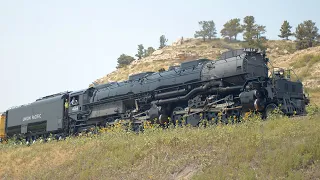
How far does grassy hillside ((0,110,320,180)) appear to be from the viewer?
882 cm

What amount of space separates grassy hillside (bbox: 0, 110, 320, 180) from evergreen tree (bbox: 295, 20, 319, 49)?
51536 mm

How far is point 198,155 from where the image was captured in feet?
35.9

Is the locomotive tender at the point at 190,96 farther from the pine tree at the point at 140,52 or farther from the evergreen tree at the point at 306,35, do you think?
the pine tree at the point at 140,52

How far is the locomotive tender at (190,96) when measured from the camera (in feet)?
53.3

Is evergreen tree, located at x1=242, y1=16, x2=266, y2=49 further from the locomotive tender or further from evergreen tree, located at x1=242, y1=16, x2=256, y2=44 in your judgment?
the locomotive tender

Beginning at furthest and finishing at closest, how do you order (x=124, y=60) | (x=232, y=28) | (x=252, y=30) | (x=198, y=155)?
(x=124, y=60)
(x=232, y=28)
(x=252, y=30)
(x=198, y=155)

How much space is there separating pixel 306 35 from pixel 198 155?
187 ft

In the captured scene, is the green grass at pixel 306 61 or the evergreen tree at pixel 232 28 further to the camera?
the evergreen tree at pixel 232 28

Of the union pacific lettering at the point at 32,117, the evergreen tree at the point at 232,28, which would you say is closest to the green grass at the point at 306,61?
the union pacific lettering at the point at 32,117

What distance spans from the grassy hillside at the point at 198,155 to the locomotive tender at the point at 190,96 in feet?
10.3

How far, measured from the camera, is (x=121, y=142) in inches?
586

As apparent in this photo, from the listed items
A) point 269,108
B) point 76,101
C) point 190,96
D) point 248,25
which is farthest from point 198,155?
point 248,25

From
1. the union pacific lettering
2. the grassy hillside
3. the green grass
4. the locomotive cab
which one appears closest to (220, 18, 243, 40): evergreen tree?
the green grass

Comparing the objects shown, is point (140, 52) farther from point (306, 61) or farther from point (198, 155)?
point (198, 155)
